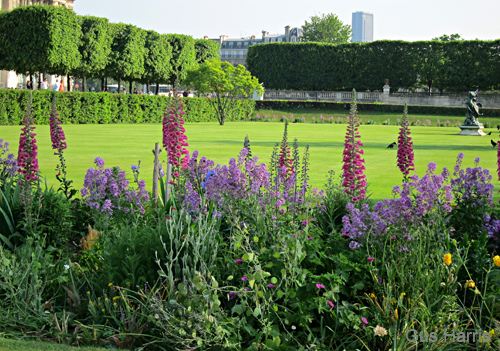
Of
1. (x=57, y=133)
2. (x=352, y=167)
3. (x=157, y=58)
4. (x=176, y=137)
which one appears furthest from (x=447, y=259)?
(x=157, y=58)

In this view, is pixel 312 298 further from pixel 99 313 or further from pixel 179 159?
pixel 179 159

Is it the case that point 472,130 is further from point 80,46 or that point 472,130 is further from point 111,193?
point 80,46

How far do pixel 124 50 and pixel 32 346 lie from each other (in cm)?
4144

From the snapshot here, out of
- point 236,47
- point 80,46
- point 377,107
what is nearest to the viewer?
point 80,46

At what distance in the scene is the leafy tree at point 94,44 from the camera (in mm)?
38688

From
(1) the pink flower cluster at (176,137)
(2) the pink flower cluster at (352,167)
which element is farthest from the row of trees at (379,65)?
(1) the pink flower cluster at (176,137)

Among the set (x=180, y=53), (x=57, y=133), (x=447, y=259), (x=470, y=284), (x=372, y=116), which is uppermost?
(x=180, y=53)

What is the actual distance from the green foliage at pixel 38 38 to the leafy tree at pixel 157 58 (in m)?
9.21

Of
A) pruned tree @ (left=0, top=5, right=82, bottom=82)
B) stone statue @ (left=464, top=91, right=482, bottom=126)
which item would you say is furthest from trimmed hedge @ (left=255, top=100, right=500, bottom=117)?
pruned tree @ (left=0, top=5, right=82, bottom=82)

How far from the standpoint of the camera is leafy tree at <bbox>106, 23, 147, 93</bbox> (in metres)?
41.8

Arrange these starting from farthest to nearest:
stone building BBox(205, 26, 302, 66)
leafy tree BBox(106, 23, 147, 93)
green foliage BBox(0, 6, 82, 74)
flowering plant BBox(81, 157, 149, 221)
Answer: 1. stone building BBox(205, 26, 302, 66)
2. leafy tree BBox(106, 23, 147, 93)
3. green foliage BBox(0, 6, 82, 74)
4. flowering plant BBox(81, 157, 149, 221)

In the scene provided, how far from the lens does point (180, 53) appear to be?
Result: 49.1 metres

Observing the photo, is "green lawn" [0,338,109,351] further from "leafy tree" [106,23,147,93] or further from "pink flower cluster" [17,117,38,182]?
"leafy tree" [106,23,147,93]

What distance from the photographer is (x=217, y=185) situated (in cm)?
387
